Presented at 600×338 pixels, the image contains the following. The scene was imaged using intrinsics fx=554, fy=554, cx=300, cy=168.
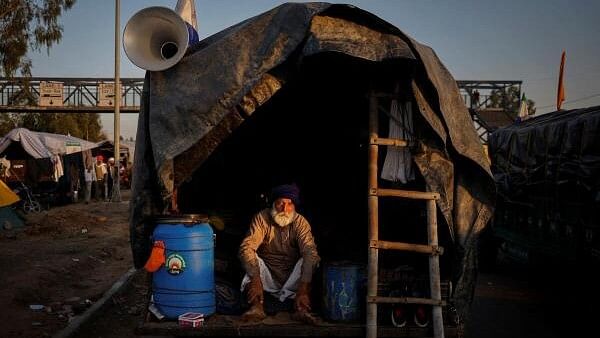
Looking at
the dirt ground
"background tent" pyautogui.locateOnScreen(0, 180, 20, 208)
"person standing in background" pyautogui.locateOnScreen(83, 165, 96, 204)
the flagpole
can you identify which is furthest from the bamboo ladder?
"person standing in background" pyautogui.locateOnScreen(83, 165, 96, 204)

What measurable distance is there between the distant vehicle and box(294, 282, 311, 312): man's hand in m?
3.87

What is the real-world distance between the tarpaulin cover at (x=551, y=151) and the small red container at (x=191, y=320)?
16.8 feet

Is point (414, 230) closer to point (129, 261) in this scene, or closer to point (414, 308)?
point (414, 308)

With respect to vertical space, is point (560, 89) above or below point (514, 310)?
above

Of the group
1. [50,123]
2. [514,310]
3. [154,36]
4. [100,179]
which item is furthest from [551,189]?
[50,123]

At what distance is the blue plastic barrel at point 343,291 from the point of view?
192 inches

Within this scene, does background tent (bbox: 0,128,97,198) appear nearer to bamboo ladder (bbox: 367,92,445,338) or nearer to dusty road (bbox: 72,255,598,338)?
dusty road (bbox: 72,255,598,338)

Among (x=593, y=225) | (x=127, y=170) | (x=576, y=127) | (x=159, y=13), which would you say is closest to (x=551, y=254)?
(x=593, y=225)

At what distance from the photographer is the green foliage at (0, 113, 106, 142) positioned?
4656 centimetres

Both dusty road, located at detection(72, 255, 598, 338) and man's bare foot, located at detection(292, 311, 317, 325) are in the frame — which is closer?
man's bare foot, located at detection(292, 311, 317, 325)

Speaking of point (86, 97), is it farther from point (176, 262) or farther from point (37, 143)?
point (176, 262)

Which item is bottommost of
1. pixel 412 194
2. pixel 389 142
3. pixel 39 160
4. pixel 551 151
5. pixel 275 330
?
pixel 275 330

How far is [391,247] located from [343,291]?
576 millimetres

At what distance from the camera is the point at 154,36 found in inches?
185
